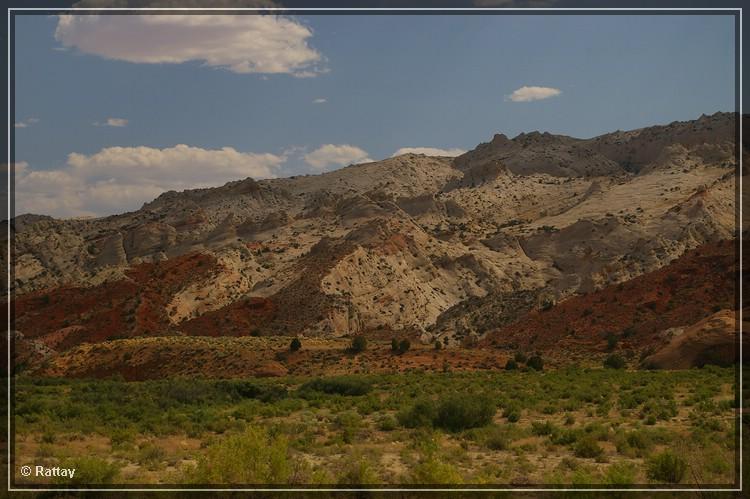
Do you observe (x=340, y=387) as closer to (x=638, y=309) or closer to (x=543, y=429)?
(x=543, y=429)

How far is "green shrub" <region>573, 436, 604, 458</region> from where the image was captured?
1530 cm

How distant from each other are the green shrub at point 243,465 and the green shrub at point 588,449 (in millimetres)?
6974

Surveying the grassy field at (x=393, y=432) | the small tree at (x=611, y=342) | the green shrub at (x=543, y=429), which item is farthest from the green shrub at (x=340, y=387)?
the small tree at (x=611, y=342)

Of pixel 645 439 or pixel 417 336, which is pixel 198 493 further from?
pixel 417 336

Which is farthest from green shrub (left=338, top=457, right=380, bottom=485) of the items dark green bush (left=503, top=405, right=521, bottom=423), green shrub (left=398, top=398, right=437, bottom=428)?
dark green bush (left=503, top=405, right=521, bottom=423)

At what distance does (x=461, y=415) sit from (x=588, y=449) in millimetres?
4527

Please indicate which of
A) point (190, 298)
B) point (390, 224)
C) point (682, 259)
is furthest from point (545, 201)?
point (190, 298)

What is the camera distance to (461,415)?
1928 centimetres

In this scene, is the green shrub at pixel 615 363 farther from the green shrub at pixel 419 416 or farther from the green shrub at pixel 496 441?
the green shrub at pixel 496 441

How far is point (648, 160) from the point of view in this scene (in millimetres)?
131625

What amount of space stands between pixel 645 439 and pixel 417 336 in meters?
36.1

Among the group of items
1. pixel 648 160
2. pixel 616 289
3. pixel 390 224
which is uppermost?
pixel 648 160

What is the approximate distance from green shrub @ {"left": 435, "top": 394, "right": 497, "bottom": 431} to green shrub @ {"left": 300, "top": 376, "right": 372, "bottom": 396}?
8.79 metres

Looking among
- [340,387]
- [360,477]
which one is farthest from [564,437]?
[340,387]
